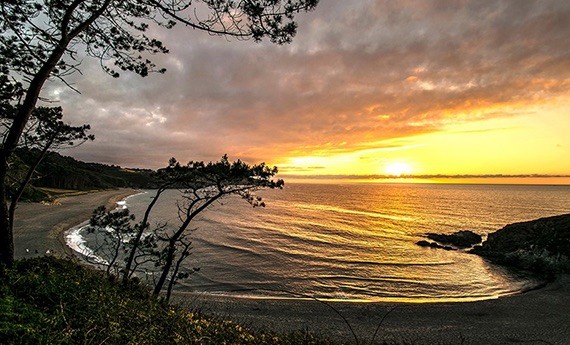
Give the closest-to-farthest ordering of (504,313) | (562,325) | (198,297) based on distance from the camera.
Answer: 1. (562,325)
2. (504,313)
3. (198,297)

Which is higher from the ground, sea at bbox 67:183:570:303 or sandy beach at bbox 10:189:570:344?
sandy beach at bbox 10:189:570:344

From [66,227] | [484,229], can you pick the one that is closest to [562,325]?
[484,229]

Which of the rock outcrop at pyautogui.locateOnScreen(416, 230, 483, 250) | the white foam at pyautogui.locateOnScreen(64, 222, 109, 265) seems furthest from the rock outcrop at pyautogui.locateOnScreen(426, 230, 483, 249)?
the white foam at pyautogui.locateOnScreen(64, 222, 109, 265)

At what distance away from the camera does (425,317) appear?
17.8m

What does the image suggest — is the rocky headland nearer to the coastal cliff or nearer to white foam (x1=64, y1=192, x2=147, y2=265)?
the coastal cliff

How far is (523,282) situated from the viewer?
24.7 meters

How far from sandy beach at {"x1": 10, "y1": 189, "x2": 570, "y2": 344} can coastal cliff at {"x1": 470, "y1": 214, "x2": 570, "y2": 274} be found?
4407 mm

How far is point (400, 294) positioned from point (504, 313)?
652cm

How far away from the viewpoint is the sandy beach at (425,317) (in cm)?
1535

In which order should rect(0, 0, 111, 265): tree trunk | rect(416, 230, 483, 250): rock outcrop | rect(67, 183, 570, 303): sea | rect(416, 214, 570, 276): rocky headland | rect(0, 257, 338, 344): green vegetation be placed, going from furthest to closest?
1. rect(416, 230, 483, 250): rock outcrop
2. rect(416, 214, 570, 276): rocky headland
3. rect(67, 183, 570, 303): sea
4. rect(0, 0, 111, 265): tree trunk
5. rect(0, 257, 338, 344): green vegetation

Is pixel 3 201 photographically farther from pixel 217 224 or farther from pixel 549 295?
pixel 217 224

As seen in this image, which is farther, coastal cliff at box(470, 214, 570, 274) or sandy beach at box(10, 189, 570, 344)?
coastal cliff at box(470, 214, 570, 274)

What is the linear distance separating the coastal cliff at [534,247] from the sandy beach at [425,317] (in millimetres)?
4407

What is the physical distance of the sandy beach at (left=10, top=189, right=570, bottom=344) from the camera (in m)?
15.4
